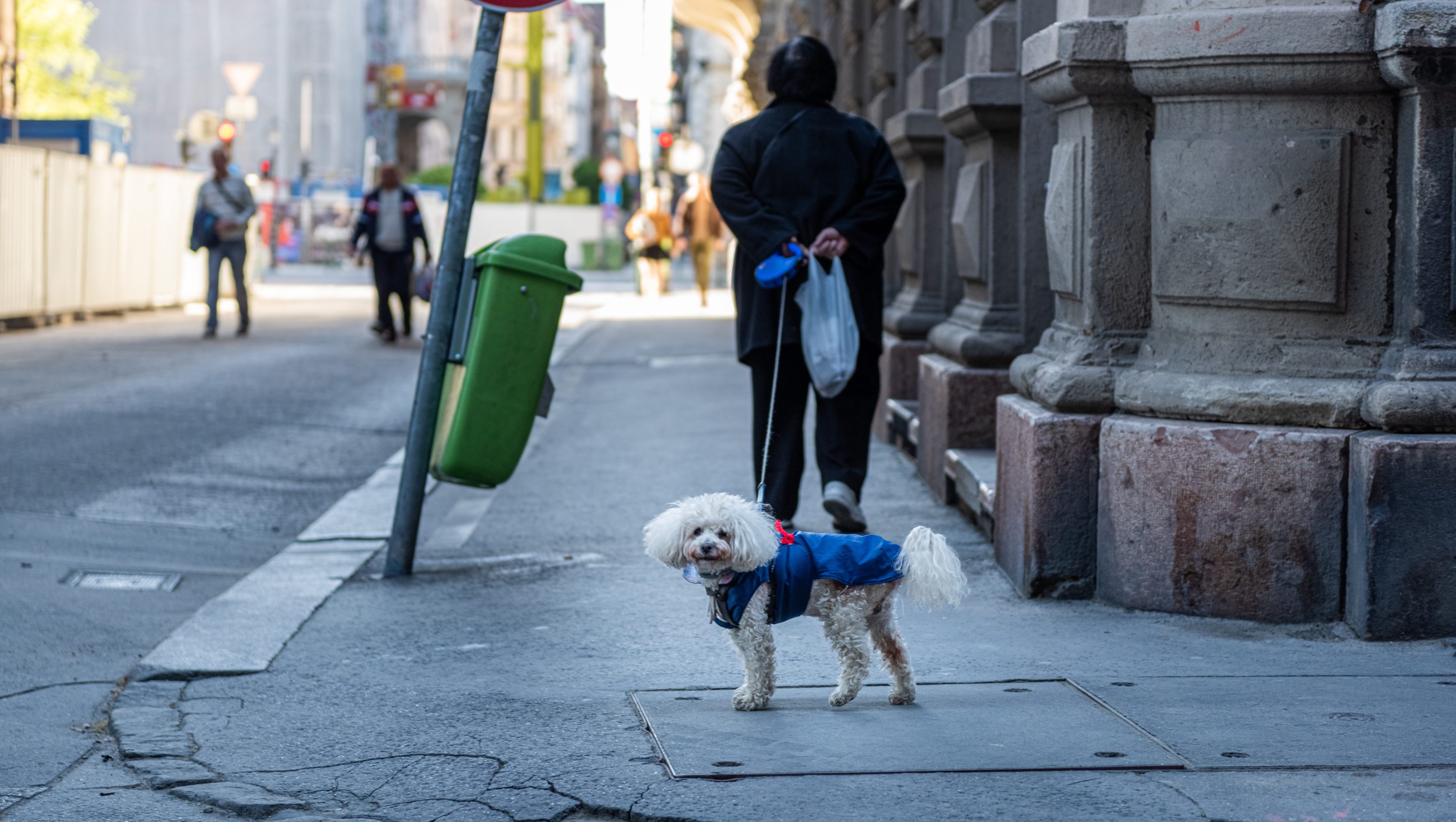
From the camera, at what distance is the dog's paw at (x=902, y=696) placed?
175 inches

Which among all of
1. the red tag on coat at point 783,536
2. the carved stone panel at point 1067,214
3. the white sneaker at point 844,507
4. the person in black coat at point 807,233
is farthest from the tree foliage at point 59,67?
the red tag on coat at point 783,536

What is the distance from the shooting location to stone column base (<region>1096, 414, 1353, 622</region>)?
5160 millimetres

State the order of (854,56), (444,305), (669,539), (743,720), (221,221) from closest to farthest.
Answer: (669,539)
(743,720)
(444,305)
(854,56)
(221,221)

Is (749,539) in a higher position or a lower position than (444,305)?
lower

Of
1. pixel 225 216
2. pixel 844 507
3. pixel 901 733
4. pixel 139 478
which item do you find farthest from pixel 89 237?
pixel 901 733

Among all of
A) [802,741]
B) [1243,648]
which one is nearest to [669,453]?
[1243,648]

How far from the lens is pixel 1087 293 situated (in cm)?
580

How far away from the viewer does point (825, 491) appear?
22.5 ft

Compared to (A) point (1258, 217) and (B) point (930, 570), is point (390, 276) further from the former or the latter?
(B) point (930, 570)

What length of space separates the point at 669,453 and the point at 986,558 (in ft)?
11.3

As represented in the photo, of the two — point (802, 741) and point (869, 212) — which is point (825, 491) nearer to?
point (869, 212)

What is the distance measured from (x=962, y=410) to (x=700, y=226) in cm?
1850

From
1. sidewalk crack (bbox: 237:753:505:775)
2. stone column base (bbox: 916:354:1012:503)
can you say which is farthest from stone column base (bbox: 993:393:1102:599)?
sidewalk crack (bbox: 237:753:505:775)

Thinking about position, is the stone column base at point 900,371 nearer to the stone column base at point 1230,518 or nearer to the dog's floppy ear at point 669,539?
the stone column base at point 1230,518
